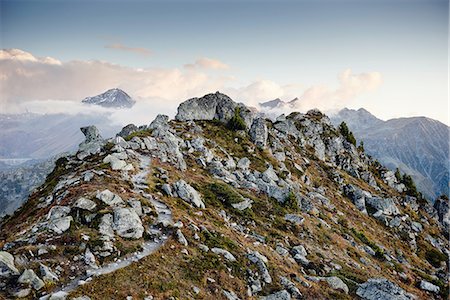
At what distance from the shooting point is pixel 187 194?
153 feet

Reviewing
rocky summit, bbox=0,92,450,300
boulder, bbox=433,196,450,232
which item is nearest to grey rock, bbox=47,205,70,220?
rocky summit, bbox=0,92,450,300

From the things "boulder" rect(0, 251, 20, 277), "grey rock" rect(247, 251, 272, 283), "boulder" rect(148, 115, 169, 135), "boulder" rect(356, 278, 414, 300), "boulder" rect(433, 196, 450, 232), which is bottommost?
"boulder" rect(433, 196, 450, 232)

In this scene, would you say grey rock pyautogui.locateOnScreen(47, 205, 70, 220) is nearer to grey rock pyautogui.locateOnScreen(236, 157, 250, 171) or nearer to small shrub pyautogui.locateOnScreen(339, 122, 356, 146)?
grey rock pyautogui.locateOnScreen(236, 157, 250, 171)

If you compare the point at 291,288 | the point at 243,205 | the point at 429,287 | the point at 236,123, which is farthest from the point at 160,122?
the point at 429,287

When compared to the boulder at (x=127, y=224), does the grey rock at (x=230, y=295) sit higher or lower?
lower

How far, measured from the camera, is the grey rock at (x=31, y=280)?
72.5 feet

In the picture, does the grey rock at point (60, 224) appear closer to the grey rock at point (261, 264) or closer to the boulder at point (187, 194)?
the boulder at point (187, 194)

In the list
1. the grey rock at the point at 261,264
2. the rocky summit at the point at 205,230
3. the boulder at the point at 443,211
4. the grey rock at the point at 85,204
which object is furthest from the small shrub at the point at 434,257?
the grey rock at the point at 85,204

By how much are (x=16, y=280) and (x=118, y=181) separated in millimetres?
20894

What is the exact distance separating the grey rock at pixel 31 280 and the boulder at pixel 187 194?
24826mm

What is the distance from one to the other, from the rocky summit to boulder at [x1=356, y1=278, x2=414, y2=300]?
143 millimetres

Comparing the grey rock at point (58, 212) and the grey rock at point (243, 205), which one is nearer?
the grey rock at point (58, 212)

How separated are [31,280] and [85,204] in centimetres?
1242

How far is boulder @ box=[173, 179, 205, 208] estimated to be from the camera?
152 feet
